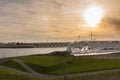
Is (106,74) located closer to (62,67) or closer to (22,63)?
(62,67)

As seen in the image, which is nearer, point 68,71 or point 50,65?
point 68,71

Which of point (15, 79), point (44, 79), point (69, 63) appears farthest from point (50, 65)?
point (15, 79)

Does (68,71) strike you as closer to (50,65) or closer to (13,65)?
(50,65)

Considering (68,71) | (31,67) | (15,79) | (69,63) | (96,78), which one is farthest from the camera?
(69,63)

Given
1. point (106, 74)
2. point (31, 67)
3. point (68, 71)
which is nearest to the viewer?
point (106, 74)

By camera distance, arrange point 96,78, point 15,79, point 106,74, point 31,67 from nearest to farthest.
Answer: point 15,79 < point 96,78 < point 106,74 < point 31,67

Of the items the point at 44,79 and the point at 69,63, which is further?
the point at 69,63

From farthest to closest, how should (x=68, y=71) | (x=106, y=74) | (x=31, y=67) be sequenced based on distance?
1. (x=31, y=67)
2. (x=68, y=71)
3. (x=106, y=74)

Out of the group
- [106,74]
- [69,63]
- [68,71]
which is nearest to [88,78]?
[106,74]
